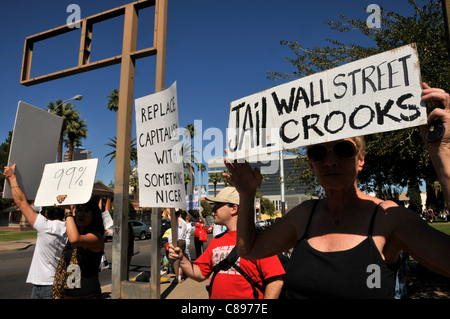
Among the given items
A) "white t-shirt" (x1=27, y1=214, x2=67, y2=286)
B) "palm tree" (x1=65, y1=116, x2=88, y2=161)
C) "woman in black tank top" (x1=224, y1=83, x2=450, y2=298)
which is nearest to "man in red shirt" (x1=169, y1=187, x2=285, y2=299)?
"woman in black tank top" (x1=224, y1=83, x2=450, y2=298)

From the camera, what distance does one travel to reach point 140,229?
26.3 m

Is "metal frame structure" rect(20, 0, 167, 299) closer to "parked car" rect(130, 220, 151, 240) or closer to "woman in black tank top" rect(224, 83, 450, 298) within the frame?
"woman in black tank top" rect(224, 83, 450, 298)

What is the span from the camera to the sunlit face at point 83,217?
11.0 ft

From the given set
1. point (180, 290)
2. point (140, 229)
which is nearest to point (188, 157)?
point (140, 229)

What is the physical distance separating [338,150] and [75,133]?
1527 inches

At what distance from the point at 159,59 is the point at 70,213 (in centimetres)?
294

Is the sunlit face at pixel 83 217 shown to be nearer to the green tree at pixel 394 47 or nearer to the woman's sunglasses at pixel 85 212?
the woman's sunglasses at pixel 85 212

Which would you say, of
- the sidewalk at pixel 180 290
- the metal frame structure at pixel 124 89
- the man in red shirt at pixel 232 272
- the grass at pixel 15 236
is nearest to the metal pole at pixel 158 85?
the metal frame structure at pixel 124 89

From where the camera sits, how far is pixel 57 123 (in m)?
4.54

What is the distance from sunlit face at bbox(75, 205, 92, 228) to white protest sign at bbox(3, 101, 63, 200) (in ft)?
3.33

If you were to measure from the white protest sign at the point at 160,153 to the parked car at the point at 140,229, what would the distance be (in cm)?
2341
